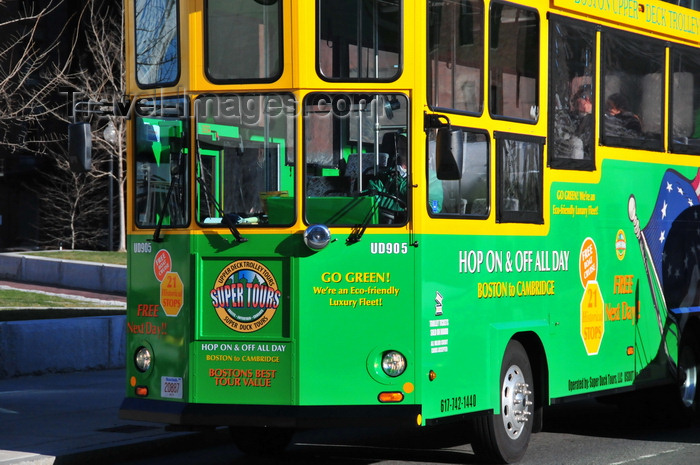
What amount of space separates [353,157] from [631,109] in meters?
3.93

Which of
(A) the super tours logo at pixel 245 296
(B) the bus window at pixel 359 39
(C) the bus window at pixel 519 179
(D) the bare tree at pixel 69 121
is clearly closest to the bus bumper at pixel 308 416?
(A) the super tours logo at pixel 245 296

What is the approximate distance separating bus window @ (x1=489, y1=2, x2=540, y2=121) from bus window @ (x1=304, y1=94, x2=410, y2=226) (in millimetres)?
1135

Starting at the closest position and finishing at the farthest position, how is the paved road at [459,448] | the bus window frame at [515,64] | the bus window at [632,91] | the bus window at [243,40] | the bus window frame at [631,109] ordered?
1. the bus window at [243,40]
2. the bus window frame at [515,64]
3. the paved road at [459,448]
4. the bus window frame at [631,109]
5. the bus window at [632,91]

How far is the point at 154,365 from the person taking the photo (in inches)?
343

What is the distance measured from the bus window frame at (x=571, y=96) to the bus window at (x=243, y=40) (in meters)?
2.59

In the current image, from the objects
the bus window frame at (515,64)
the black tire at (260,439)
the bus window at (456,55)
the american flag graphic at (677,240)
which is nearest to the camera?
the bus window at (456,55)

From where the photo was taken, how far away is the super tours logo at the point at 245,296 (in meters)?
8.30

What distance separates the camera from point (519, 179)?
945 centimetres

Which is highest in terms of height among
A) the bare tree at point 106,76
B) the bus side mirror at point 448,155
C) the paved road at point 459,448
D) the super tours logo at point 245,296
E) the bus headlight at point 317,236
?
the bare tree at point 106,76

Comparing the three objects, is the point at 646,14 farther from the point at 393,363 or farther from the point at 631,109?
the point at 393,363

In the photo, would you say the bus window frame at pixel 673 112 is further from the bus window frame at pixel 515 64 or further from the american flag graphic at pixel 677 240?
the bus window frame at pixel 515 64

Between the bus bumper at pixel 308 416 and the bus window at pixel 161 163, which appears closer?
the bus bumper at pixel 308 416

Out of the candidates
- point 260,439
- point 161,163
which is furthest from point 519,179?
point 260,439

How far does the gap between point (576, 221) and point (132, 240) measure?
3767 millimetres
